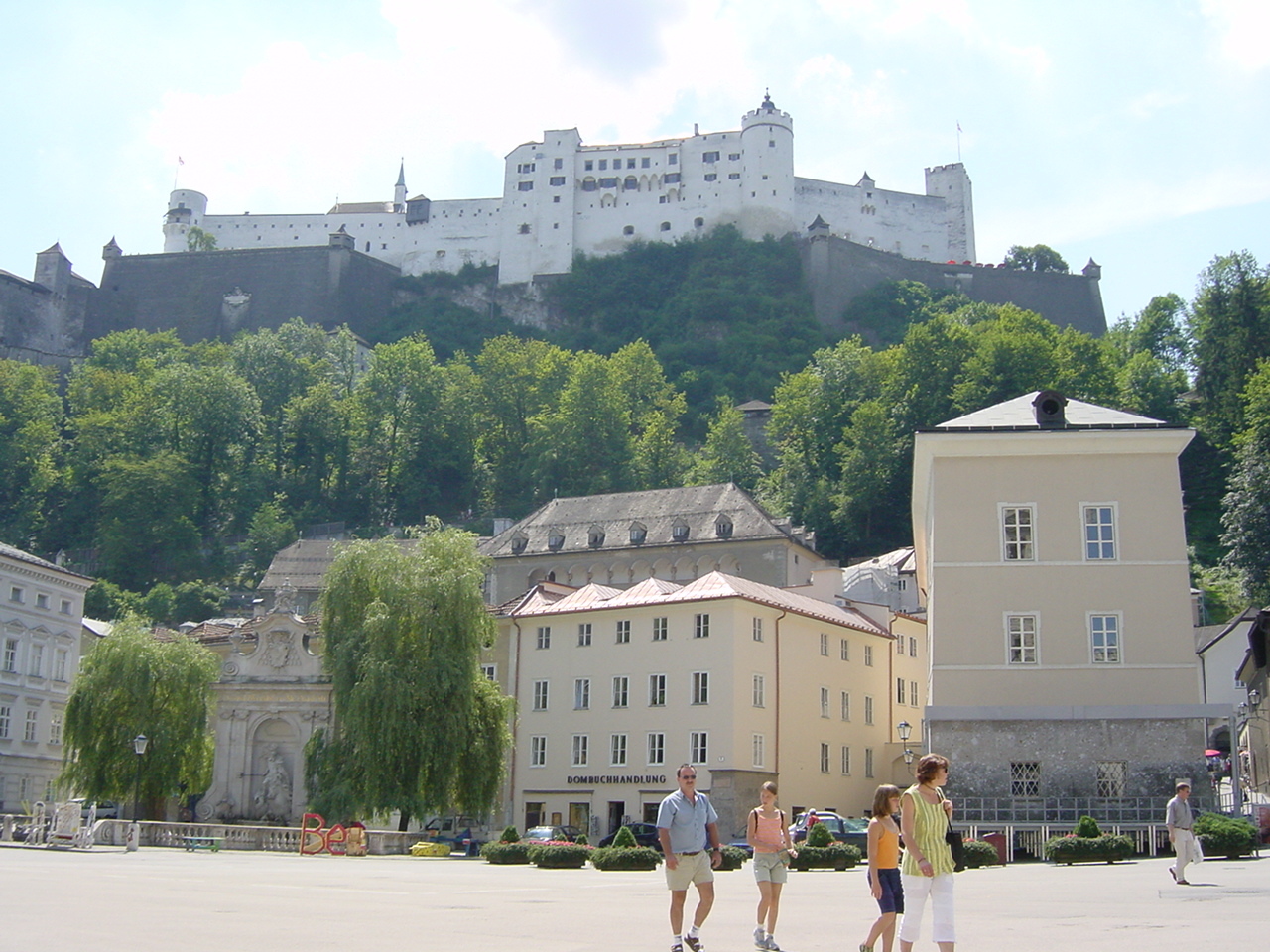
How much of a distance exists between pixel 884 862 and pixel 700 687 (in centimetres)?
3533

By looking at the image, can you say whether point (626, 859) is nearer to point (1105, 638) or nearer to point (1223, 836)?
point (1223, 836)

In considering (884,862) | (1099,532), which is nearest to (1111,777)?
(1099,532)

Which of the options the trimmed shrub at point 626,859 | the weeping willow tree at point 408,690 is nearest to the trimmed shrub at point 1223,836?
the trimmed shrub at point 626,859

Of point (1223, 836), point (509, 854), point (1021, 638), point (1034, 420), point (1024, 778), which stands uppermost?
point (1034, 420)

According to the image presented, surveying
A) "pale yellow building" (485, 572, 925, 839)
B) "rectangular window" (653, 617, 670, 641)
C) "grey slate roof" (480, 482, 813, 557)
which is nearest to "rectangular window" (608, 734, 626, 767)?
"pale yellow building" (485, 572, 925, 839)

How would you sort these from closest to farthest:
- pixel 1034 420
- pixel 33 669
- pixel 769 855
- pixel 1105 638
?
pixel 769 855 < pixel 1105 638 < pixel 1034 420 < pixel 33 669

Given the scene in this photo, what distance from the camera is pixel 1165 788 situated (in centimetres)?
3241

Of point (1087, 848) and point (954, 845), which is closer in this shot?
point (954, 845)

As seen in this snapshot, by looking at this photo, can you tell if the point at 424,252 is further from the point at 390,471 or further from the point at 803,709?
the point at 803,709

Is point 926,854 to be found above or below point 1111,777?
below

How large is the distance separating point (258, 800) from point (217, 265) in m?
99.5

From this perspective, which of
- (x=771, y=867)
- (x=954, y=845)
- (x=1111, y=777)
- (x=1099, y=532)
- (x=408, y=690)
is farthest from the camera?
(x=408, y=690)

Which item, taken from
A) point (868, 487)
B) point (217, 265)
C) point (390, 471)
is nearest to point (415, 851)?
point (868, 487)

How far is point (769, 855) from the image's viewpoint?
13875mm
